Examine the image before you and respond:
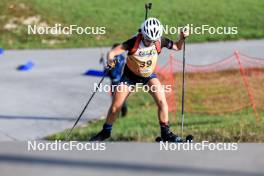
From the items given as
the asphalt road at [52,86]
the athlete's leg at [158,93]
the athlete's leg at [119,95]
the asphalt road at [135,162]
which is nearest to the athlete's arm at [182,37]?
the athlete's leg at [158,93]

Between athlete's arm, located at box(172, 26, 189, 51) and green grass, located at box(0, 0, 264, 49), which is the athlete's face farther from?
green grass, located at box(0, 0, 264, 49)

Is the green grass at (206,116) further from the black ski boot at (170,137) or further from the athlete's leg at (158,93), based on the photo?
the athlete's leg at (158,93)

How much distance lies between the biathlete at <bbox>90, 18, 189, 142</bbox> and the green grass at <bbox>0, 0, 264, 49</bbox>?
17.9 m

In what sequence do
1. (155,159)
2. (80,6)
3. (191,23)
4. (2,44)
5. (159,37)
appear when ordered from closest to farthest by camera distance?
(155,159)
(159,37)
(2,44)
(191,23)
(80,6)

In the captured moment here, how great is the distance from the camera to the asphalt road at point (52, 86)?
46.1 ft

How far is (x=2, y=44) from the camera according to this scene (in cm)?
2681

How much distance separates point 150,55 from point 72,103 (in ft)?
25.8

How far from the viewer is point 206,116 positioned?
1387 cm

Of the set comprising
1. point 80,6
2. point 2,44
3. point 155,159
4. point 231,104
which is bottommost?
point 155,159

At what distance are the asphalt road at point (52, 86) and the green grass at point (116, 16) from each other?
148 cm

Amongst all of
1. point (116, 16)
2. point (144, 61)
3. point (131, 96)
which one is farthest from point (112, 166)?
point (116, 16)

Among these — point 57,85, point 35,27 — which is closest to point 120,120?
point 57,85

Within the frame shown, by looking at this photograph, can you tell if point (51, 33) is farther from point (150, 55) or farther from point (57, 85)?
point (150, 55)

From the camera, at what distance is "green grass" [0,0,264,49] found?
2719 cm
